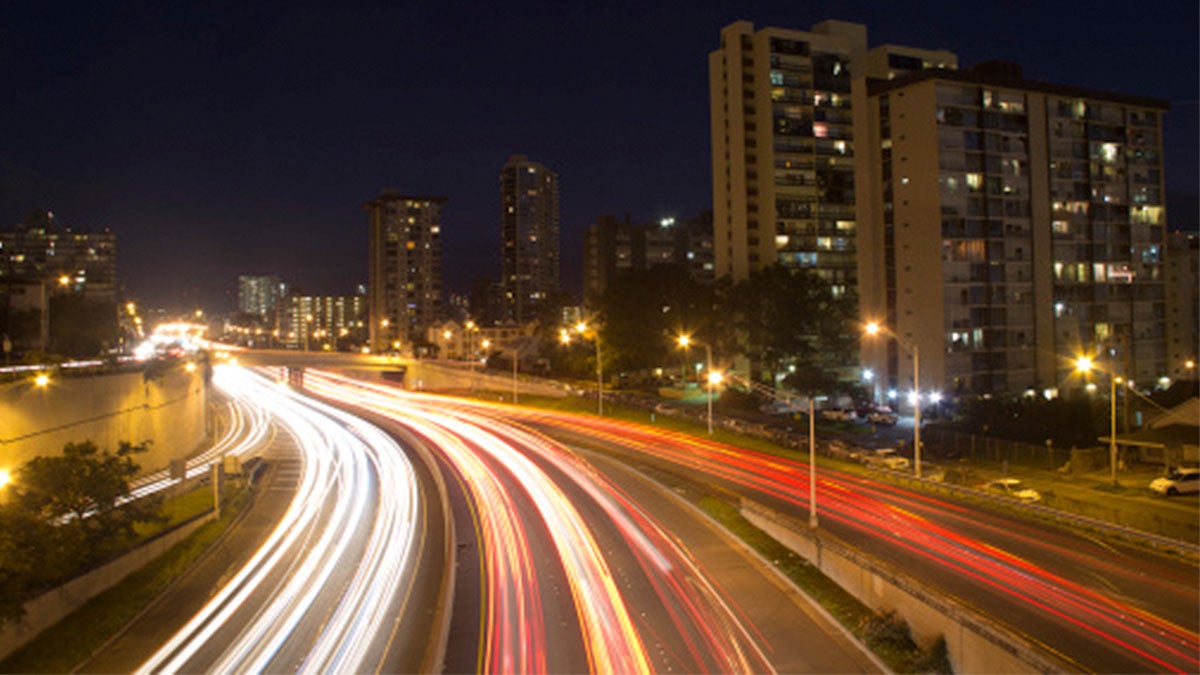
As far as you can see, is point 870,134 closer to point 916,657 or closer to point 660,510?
point 660,510

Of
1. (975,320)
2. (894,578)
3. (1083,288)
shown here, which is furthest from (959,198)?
(894,578)

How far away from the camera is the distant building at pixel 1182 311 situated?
71562mm

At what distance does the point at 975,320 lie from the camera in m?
62.1

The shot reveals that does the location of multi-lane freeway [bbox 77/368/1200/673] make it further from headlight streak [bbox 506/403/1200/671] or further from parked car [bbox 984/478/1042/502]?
parked car [bbox 984/478/1042/502]

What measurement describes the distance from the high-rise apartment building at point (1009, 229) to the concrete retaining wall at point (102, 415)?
2032 inches

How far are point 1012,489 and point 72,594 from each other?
33.4 m

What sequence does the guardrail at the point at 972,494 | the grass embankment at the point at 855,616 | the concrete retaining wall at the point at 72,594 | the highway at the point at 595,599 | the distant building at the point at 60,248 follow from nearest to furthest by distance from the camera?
the grass embankment at the point at 855,616 < the highway at the point at 595,599 < the concrete retaining wall at the point at 72,594 < the guardrail at the point at 972,494 < the distant building at the point at 60,248

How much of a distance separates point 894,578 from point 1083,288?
192 ft

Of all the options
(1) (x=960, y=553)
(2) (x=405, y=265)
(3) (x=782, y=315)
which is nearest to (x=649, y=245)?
(2) (x=405, y=265)

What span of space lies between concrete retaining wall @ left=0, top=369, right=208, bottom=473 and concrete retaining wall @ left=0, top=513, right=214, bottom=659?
25.0 feet

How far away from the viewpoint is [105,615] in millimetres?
21000

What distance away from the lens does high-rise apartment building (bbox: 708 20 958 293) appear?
81.4m

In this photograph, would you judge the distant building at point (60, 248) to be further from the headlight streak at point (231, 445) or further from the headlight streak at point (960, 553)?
the headlight streak at point (960, 553)

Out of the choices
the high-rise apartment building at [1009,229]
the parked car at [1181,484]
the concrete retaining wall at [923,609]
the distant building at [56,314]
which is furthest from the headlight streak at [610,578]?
the high-rise apartment building at [1009,229]
